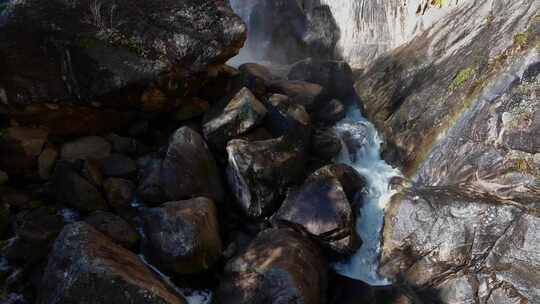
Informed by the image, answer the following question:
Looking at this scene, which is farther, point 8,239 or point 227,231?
point 227,231

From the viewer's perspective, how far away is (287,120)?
29.1 feet

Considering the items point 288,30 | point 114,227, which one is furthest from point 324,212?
point 288,30

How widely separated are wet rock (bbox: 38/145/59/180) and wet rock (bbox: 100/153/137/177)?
3.23 feet

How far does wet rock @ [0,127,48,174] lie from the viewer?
24.2ft

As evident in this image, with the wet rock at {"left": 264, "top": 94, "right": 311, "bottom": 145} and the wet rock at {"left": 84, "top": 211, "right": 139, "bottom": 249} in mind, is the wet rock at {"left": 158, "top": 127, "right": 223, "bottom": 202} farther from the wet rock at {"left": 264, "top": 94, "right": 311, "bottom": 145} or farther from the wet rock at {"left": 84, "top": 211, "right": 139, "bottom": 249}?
the wet rock at {"left": 264, "top": 94, "right": 311, "bottom": 145}

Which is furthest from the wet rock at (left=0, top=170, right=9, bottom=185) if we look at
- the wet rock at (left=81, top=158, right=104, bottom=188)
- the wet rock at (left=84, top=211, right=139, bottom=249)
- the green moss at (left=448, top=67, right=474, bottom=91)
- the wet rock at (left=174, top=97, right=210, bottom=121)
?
the green moss at (left=448, top=67, right=474, bottom=91)

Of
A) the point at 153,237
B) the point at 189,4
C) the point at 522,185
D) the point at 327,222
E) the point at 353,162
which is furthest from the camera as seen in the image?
the point at 353,162

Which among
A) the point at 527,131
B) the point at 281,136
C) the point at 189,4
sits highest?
the point at 189,4

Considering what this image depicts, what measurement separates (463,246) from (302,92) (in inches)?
236

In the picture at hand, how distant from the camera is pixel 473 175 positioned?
6.76m

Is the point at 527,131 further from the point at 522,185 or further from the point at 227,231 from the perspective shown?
the point at 227,231

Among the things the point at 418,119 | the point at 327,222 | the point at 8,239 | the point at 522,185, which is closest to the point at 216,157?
the point at 327,222

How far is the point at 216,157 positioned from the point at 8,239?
4170 millimetres

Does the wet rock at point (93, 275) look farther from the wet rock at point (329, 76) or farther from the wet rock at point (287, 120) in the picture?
the wet rock at point (329, 76)
